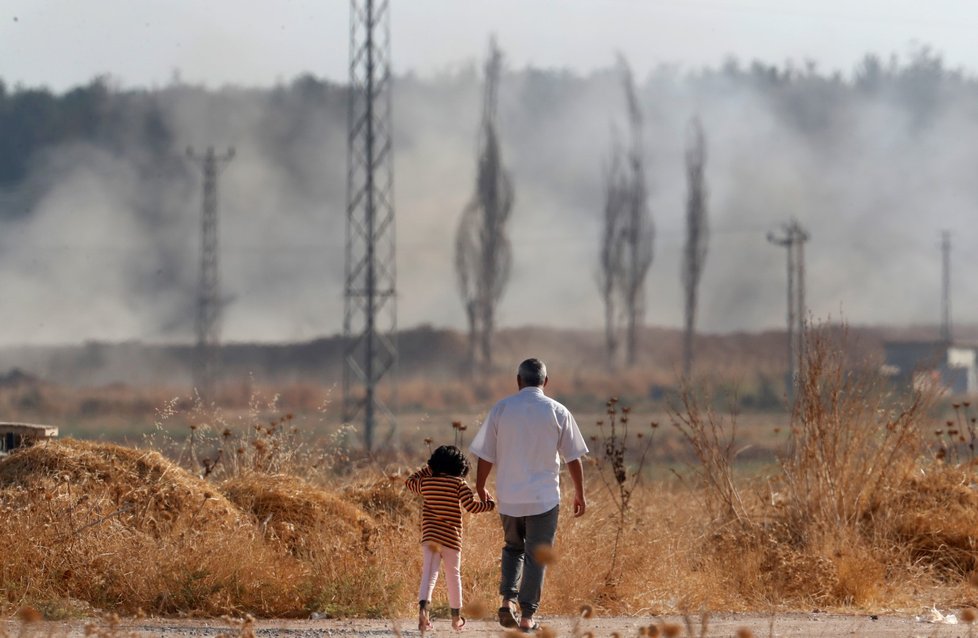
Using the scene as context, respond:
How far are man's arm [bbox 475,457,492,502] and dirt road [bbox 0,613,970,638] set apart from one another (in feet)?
3.10

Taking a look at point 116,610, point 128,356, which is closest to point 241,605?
point 116,610

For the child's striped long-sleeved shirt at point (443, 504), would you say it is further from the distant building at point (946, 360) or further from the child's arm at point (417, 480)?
the distant building at point (946, 360)

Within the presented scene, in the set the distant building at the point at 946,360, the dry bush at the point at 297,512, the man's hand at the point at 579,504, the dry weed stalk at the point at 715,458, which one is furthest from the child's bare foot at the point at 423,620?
the distant building at the point at 946,360

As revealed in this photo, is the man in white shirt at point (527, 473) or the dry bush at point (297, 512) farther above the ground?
the man in white shirt at point (527, 473)

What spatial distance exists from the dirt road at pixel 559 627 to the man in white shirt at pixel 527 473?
1.19ft

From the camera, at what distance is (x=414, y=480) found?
10.1 metres

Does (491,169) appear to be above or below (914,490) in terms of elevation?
above

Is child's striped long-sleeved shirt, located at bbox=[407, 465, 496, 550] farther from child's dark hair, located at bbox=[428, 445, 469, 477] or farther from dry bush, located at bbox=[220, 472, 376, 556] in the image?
dry bush, located at bbox=[220, 472, 376, 556]

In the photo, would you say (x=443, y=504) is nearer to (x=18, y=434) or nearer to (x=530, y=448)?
(x=530, y=448)

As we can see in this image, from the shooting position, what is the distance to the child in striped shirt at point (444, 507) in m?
10.0

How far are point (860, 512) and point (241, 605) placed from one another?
7.71 metres

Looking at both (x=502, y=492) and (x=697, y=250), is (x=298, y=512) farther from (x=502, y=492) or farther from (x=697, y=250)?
(x=697, y=250)

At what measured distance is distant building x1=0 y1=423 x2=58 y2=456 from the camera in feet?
50.8

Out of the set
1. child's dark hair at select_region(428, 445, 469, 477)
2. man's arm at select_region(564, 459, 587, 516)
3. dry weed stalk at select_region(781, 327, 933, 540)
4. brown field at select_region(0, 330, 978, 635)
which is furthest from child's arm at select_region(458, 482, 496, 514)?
dry weed stalk at select_region(781, 327, 933, 540)
